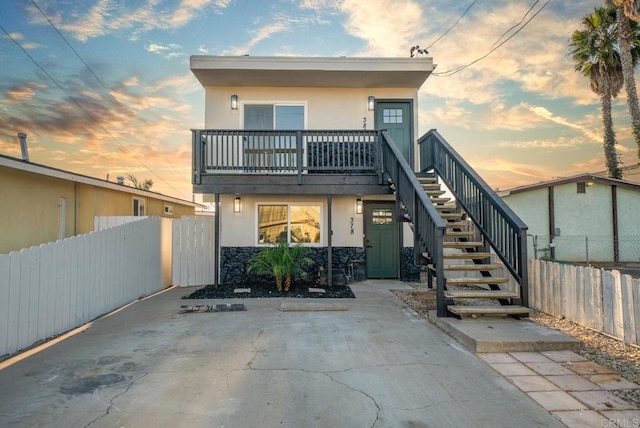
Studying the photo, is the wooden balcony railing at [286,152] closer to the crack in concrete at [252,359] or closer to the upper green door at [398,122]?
the upper green door at [398,122]

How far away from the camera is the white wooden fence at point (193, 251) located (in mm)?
8703

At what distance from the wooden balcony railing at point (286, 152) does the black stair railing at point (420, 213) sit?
63cm

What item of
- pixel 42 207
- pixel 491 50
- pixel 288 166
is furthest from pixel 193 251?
pixel 491 50

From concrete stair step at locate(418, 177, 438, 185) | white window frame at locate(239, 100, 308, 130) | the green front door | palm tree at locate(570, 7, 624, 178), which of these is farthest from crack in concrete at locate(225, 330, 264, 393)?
palm tree at locate(570, 7, 624, 178)

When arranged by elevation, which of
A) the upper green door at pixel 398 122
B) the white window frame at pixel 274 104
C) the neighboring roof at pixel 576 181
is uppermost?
the white window frame at pixel 274 104

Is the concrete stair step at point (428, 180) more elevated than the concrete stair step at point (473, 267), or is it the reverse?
the concrete stair step at point (428, 180)

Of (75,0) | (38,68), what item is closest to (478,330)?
(75,0)

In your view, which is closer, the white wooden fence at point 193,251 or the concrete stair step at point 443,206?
the concrete stair step at point 443,206

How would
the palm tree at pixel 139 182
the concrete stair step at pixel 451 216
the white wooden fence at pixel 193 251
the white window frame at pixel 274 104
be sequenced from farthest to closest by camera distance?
1. the palm tree at pixel 139 182
2. the white window frame at pixel 274 104
3. the white wooden fence at pixel 193 251
4. the concrete stair step at pixel 451 216

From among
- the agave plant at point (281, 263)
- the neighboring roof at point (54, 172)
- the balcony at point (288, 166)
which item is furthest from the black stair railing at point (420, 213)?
the neighboring roof at point (54, 172)

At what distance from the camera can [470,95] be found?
11.2 meters

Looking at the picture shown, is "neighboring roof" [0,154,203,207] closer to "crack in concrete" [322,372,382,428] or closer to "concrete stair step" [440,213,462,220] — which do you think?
"crack in concrete" [322,372,382,428]

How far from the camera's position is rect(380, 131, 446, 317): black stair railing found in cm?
498

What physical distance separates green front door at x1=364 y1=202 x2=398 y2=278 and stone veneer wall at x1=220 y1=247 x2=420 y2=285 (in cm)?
30
